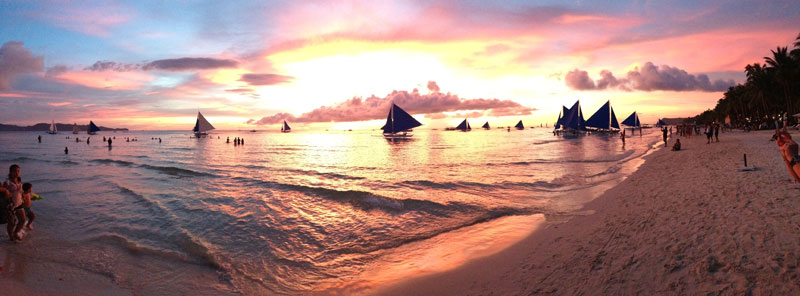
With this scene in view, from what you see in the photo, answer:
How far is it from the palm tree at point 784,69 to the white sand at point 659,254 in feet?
195

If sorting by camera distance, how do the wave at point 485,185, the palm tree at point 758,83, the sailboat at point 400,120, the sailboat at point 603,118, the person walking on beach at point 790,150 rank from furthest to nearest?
the sailboat at point 400,120 → the sailboat at point 603,118 → the palm tree at point 758,83 → the wave at point 485,185 → the person walking on beach at point 790,150

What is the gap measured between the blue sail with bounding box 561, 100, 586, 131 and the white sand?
7064 centimetres

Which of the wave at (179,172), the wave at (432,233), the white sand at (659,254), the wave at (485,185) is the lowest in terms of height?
the wave at (432,233)

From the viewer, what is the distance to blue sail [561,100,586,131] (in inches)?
2873

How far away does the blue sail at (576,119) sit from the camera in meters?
73.0

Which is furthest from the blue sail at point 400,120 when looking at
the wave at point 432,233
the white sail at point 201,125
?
the wave at point 432,233

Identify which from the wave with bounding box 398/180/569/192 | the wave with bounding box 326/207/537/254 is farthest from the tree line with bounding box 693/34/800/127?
the wave with bounding box 326/207/537/254

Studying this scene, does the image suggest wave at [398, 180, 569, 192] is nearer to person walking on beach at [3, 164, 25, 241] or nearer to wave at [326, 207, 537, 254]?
wave at [326, 207, 537, 254]

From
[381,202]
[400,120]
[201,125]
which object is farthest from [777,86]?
[201,125]

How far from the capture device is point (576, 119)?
74.7 m

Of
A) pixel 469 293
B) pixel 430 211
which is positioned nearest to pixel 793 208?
pixel 469 293

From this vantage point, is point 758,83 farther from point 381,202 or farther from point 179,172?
point 179,172

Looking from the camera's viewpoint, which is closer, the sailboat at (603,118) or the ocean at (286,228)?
the ocean at (286,228)

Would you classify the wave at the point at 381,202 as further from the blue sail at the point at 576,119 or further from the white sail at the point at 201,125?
the white sail at the point at 201,125
